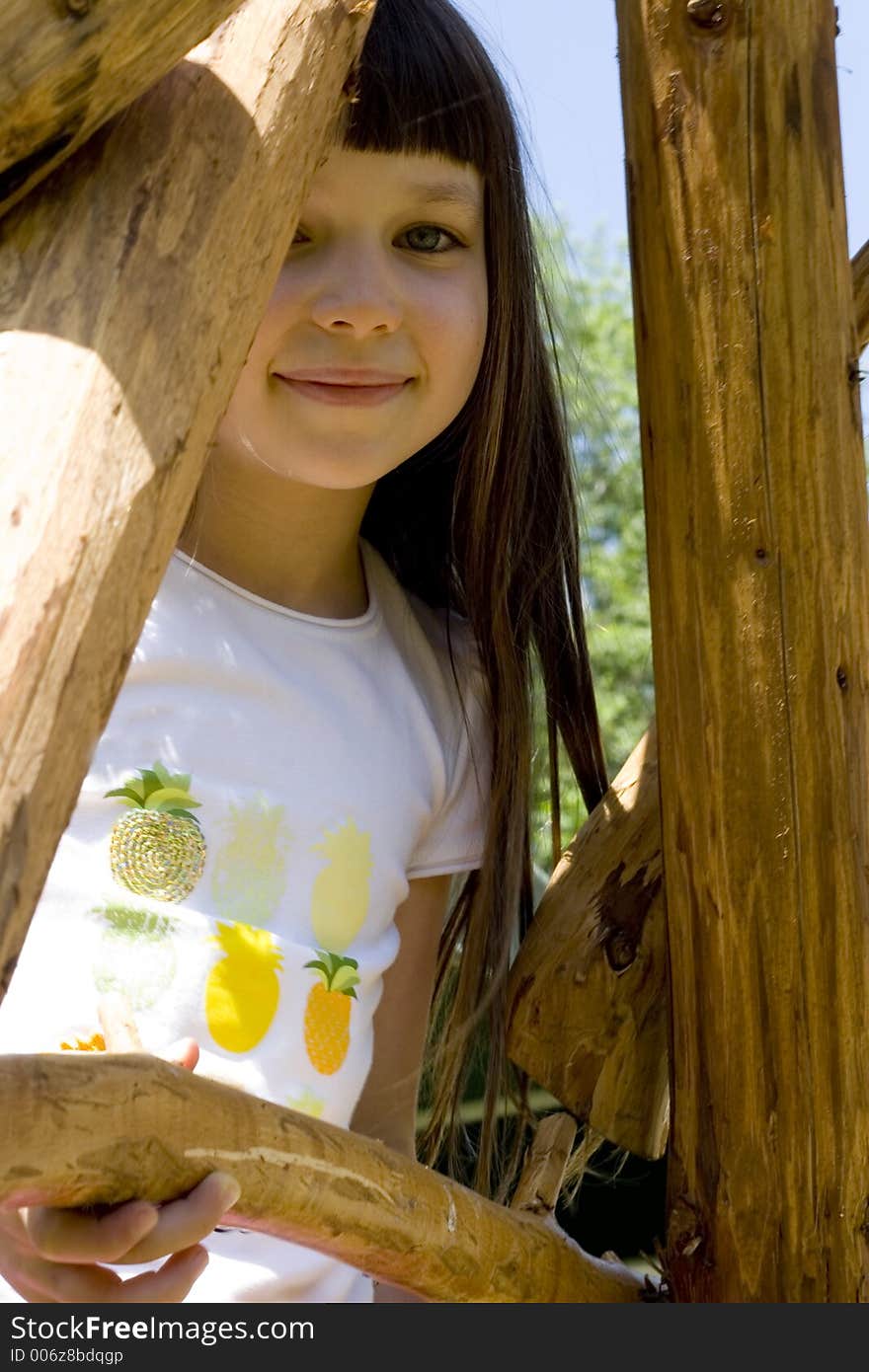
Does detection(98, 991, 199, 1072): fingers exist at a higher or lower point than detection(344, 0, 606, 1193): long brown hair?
lower

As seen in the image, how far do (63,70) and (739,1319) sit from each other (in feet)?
2.73

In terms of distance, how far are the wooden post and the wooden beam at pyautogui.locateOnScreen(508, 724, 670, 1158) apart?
134 mm

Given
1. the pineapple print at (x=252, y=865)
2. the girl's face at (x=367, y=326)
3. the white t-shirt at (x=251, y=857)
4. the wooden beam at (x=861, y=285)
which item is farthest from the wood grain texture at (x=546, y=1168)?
the wooden beam at (x=861, y=285)

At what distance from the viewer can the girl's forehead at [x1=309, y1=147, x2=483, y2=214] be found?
1.13m

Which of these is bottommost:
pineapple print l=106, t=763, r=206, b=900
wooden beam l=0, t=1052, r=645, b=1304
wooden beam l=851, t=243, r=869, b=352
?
wooden beam l=0, t=1052, r=645, b=1304

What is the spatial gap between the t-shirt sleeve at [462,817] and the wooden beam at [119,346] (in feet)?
2.29

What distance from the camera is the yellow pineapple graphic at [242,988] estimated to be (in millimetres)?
1188

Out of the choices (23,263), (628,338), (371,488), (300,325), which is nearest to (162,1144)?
(23,263)

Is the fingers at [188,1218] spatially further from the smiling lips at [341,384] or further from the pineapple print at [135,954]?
the smiling lips at [341,384]

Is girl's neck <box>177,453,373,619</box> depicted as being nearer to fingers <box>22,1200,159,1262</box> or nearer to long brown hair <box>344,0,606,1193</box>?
long brown hair <box>344,0,606,1193</box>

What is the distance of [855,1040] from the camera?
1.03 meters

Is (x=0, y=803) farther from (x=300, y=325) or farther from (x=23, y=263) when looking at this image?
(x=300, y=325)

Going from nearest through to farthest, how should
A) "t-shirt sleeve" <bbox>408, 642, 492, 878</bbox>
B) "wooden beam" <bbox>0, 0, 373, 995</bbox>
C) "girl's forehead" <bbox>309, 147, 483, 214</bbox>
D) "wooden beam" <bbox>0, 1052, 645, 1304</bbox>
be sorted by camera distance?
"wooden beam" <bbox>0, 0, 373, 995</bbox> < "wooden beam" <bbox>0, 1052, 645, 1304</bbox> < "girl's forehead" <bbox>309, 147, 483, 214</bbox> < "t-shirt sleeve" <bbox>408, 642, 492, 878</bbox>

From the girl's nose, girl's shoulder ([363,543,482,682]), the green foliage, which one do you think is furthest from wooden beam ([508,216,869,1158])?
the green foliage
